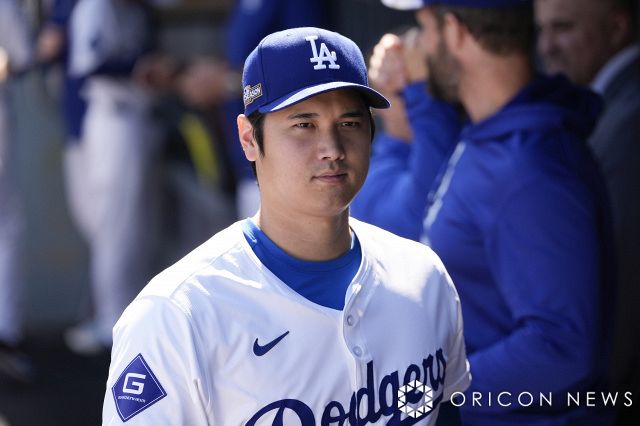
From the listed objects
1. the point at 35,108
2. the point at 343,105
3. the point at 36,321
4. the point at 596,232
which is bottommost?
the point at 36,321

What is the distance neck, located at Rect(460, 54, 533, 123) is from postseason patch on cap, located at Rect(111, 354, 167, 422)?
5.12ft

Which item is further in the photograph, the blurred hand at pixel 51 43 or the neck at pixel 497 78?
the blurred hand at pixel 51 43

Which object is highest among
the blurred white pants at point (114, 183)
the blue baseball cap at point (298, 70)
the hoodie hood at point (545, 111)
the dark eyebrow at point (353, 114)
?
the blue baseball cap at point (298, 70)

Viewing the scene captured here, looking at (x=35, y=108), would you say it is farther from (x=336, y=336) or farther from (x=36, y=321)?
(x=336, y=336)

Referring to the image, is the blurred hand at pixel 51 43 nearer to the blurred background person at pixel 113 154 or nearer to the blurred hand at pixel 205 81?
the blurred background person at pixel 113 154

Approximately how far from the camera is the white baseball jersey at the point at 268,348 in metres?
2.11

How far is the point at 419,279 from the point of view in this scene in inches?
99.1

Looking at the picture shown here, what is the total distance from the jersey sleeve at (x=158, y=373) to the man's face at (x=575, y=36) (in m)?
2.90

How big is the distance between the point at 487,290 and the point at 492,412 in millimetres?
340

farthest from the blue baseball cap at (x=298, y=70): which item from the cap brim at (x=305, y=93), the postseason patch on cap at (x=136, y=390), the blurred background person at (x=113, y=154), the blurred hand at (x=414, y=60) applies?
the blurred background person at (x=113, y=154)

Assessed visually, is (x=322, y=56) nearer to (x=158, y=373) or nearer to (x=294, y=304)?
(x=294, y=304)

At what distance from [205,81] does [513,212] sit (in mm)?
4138

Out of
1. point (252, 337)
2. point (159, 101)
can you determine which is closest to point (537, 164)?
point (252, 337)

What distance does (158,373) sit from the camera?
2094 millimetres
